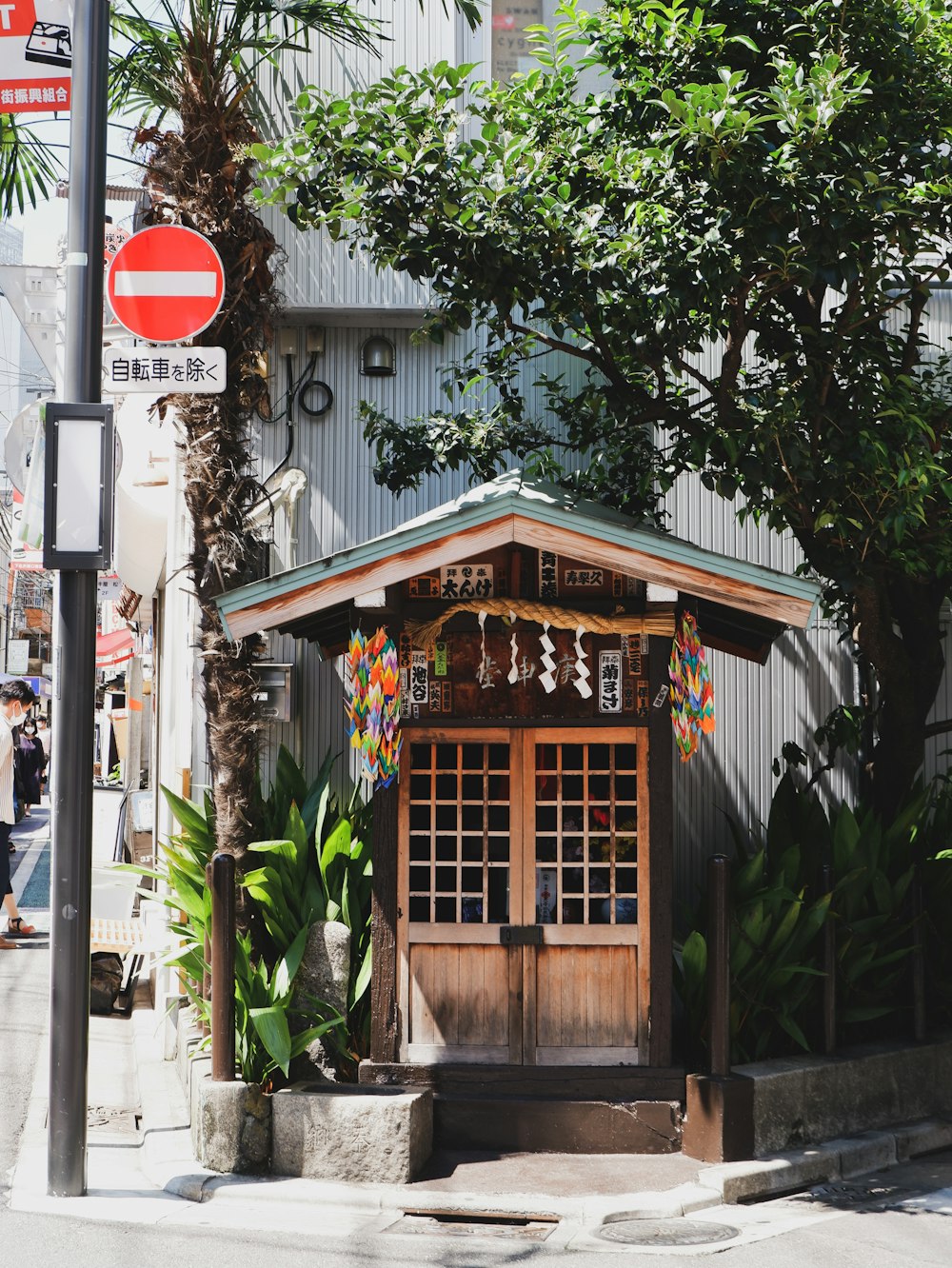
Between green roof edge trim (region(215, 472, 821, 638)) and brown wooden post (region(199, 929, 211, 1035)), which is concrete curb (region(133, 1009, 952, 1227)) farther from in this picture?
green roof edge trim (region(215, 472, 821, 638))

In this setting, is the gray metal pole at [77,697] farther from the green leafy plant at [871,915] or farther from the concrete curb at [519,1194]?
the green leafy plant at [871,915]

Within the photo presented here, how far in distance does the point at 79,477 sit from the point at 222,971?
2711 mm

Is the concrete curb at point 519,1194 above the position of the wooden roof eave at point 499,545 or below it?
below

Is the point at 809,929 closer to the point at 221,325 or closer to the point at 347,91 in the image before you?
the point at 221,325

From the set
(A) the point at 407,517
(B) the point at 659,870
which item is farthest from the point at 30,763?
(B) the point at 659,870

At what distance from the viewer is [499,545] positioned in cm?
741

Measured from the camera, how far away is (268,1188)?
6891mm

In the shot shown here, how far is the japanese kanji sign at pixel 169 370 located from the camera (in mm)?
7211

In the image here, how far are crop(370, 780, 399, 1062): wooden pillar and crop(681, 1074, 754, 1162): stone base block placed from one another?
175 cm

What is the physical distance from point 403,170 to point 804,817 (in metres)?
5.15

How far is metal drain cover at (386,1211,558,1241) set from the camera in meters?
6.52

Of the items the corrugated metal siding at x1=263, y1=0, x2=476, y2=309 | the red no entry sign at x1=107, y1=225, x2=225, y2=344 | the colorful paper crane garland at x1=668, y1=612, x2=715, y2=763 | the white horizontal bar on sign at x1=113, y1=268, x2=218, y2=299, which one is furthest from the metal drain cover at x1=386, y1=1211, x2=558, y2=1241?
the corrugated metal siding at x1=263, y1=0, x2=476, y2=309

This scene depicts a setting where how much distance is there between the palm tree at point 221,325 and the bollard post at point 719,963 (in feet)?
9.20

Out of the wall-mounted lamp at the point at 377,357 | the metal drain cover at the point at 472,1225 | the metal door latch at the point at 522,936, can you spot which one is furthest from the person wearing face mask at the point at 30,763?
the metal drain cover at the point at 472,1225
